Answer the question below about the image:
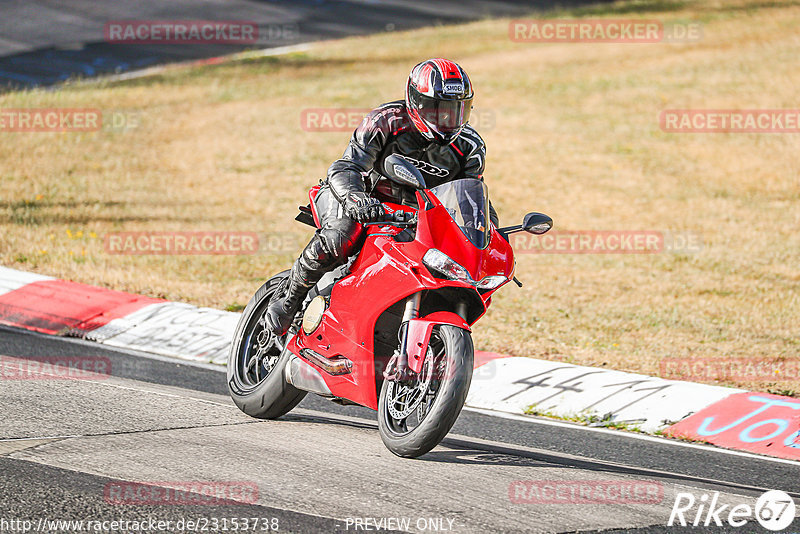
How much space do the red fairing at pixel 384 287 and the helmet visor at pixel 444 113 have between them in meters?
0.53

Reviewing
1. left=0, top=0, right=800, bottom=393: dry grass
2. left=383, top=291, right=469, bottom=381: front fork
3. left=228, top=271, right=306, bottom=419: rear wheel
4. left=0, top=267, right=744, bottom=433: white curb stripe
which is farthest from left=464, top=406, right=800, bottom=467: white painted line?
left=383, top=291, right=469, bottom=381: front fork

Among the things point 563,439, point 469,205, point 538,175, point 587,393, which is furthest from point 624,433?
point 538,175

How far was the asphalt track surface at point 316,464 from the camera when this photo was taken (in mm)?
4824

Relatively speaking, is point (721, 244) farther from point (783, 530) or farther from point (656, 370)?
point (783, 530)

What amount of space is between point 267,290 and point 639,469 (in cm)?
273

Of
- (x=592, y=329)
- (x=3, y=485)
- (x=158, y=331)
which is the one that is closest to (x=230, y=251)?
(x=158, y=331)

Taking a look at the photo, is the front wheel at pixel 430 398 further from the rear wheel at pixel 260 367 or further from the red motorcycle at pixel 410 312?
the rear wheel at pixel 260 367

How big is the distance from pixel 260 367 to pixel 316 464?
164 cm

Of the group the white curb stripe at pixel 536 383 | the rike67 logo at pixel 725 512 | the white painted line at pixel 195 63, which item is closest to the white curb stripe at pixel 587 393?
the white curb stripe at pixel 536 383

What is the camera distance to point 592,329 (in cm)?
1085

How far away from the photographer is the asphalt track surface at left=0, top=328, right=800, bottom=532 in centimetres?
482

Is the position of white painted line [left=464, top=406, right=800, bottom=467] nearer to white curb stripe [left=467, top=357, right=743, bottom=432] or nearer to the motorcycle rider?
white curb stripe [left=467, top=357, right=743, bottom=432]

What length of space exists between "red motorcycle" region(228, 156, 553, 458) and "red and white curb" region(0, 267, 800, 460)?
8.16 feet

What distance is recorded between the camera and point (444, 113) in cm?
616
